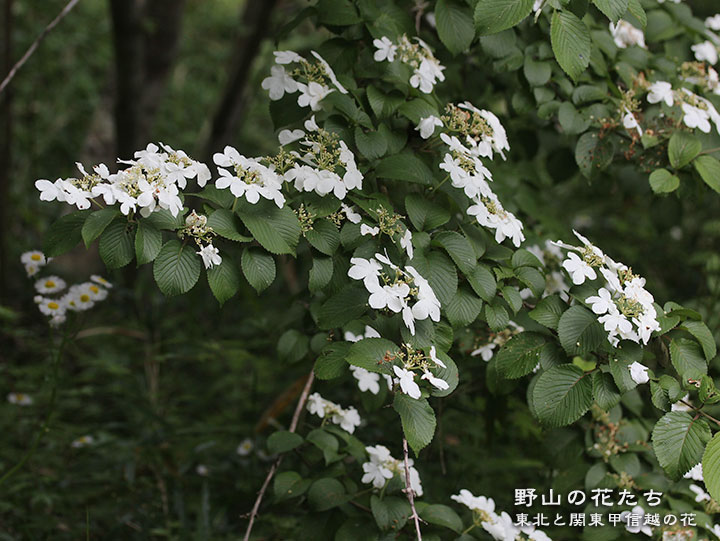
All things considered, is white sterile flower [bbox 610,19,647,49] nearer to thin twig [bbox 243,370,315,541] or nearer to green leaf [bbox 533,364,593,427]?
green leaf [bbox 533,364,593,427]

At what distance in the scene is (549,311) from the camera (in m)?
1.21

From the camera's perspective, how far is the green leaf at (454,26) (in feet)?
4.48

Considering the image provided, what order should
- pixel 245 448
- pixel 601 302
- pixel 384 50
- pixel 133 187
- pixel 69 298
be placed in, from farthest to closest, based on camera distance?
pixel 245 448, pixel 69 298, pixel 384 50, pixel 601 302, pixel 133 187

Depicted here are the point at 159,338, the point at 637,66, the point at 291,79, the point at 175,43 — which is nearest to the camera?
the point at 291,79

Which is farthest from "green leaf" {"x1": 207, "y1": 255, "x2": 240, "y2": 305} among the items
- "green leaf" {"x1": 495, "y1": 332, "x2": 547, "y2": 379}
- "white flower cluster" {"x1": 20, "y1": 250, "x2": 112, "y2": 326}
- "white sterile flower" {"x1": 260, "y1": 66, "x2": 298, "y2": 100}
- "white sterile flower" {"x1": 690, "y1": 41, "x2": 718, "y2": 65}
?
"white sterile flower" {"x1": 690, "y1": 41, "x2": 718, "y2": 65}

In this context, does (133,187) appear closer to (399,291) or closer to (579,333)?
(399,291)

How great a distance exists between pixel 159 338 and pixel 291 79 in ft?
5.30

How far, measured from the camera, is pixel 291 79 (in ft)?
4.23

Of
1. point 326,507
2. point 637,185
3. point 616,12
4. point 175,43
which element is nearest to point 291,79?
point 616,12

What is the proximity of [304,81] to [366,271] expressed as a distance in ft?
1.54

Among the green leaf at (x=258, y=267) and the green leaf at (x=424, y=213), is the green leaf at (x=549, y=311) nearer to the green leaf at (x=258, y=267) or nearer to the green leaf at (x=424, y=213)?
the green leaf at (x=424, y=213)

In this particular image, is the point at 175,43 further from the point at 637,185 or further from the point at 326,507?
the point at 326,507

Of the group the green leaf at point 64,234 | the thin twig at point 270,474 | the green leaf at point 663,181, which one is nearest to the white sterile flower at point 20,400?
the thin twig at point 270,474

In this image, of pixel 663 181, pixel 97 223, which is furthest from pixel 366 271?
pixel 663 181
